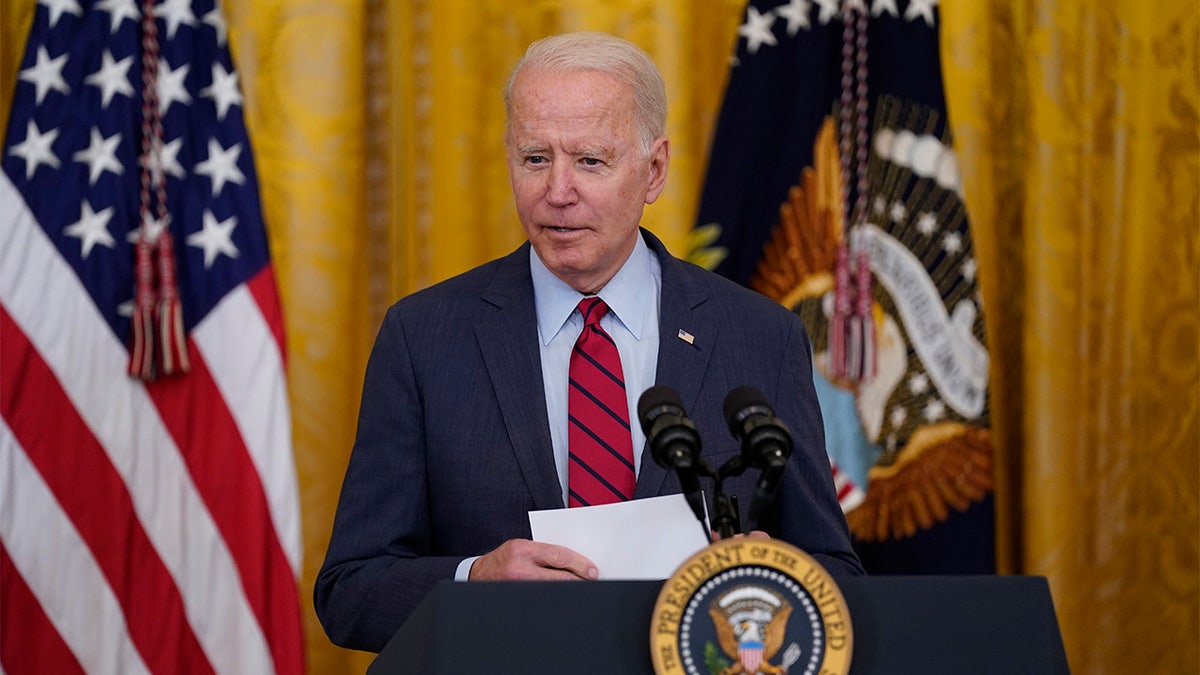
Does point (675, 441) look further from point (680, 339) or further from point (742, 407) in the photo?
point (680, 339)

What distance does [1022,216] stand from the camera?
3.72 meters

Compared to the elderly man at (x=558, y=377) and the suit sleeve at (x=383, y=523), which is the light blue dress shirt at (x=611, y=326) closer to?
the elderly man at (x=558, y=377)

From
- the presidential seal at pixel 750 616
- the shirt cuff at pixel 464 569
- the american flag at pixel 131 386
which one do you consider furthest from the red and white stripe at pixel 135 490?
the presidential seal at pixel 750 616

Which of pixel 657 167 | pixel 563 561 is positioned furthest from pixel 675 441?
pixel 657 167

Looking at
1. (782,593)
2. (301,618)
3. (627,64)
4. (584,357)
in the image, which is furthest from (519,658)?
(301,618)

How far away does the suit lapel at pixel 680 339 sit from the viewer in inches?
81.4

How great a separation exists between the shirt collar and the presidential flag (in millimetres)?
1356

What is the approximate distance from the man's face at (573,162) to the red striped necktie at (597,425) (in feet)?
0.45

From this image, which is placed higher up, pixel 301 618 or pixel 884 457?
pixel 884 457

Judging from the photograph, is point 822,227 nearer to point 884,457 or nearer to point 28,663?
point 884,457

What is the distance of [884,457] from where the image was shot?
3.61 metres

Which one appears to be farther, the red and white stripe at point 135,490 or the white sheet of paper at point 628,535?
the red and white stripe at point 135,490

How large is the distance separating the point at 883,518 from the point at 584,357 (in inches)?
64.9

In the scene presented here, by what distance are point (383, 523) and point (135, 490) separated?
1496 mm
